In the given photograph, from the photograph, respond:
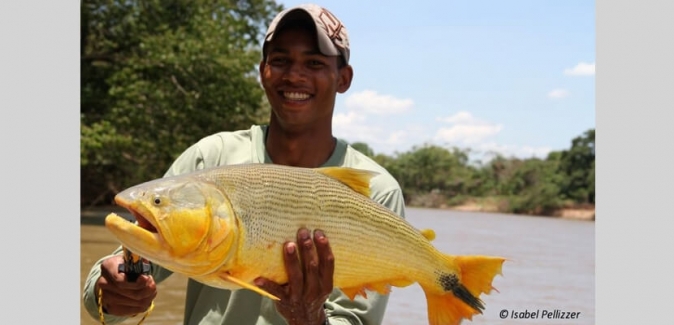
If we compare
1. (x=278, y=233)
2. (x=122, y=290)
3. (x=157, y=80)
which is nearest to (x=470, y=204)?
(x=157, y=80)

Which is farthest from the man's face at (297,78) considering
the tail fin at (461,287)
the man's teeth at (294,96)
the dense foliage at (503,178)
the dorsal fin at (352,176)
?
the dense foliage at (503,178)

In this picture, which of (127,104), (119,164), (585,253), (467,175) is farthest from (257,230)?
(467,175)

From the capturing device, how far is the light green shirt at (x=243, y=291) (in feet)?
8.54

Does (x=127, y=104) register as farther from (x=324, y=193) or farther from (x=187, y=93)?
(x=324, y=193)

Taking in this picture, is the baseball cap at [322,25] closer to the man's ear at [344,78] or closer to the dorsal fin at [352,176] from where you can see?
the man's ear at [344,78]

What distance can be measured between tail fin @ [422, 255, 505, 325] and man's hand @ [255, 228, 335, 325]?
1.38 ft

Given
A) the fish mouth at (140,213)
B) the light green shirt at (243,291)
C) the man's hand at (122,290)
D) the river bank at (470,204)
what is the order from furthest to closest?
the river bank at (470,204)
the light green shirt at (243,291)
the man's hand at (122,290)
the fish mouth at (140,213)

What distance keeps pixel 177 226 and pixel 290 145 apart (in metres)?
0.94

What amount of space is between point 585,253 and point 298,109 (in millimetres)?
23374

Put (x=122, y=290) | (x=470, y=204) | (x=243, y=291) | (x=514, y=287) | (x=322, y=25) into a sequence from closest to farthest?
(x=122, y=290) < (x=243, y=291) < (x=322, y=25) < (x=514, y=287) < (x=470, y=204)

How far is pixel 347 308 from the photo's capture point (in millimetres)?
2744

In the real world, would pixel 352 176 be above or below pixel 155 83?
below

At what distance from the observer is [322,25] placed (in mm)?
2717

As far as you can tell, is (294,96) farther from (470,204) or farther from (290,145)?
(470,204)
